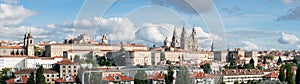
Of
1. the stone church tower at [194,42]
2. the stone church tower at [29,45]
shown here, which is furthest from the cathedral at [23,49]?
the stone church tower at [194,42]

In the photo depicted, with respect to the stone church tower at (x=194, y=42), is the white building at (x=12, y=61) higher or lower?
lower

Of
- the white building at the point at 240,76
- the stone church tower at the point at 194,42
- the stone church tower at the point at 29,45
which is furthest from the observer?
the stone church tower at the point at 29,45

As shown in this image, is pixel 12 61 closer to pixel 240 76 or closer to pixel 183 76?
pixel 240 76

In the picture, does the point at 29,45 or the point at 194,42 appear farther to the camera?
the point at 29,45

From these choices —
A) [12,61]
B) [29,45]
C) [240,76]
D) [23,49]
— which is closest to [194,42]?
[240,76]

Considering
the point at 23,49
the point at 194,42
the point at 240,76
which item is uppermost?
the point at 194,42

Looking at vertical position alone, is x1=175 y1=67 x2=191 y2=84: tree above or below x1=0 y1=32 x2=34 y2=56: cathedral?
below

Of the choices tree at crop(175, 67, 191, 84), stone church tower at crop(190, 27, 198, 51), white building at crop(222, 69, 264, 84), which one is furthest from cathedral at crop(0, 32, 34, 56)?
stone church tower at crop(190, 27, 198, 51)

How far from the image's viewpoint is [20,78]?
11.0m

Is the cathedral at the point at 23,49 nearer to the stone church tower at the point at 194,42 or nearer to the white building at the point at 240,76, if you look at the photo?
the white building at the point at 240,76

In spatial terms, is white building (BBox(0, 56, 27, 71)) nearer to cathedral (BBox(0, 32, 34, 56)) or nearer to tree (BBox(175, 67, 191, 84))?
cathedral (BBox(0, 32, 34, 56))

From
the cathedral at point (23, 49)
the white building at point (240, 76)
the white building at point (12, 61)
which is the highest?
the cathedral at point (23, 49)

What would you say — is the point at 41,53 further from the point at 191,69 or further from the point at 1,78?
the point at 191,69

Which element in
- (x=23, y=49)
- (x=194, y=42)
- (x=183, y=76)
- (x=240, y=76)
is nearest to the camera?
(x=194, y=42)
